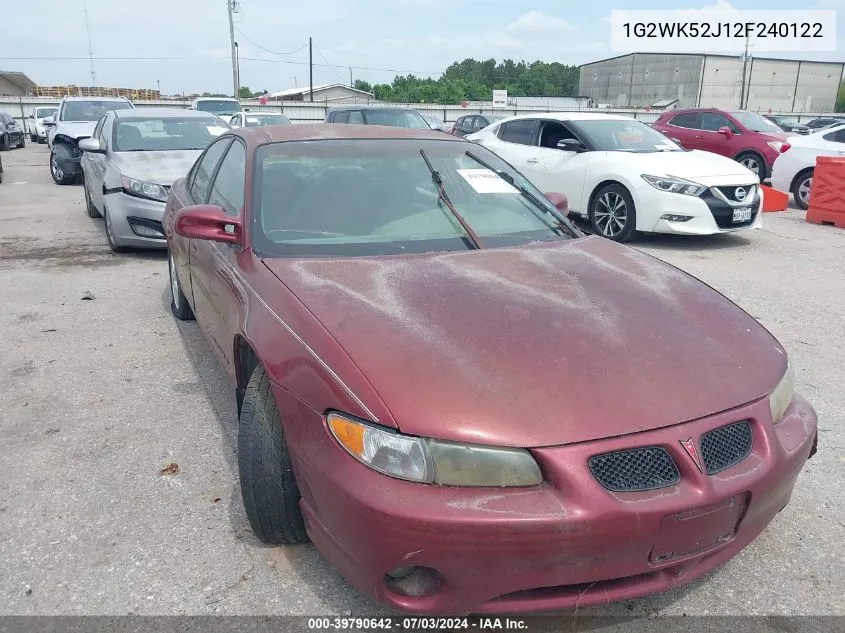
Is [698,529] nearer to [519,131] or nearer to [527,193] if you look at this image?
[527,193]

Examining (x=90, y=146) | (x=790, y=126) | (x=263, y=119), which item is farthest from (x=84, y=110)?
(x=790, y=126)

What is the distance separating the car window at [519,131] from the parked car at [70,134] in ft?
24.5

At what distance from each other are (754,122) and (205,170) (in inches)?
501

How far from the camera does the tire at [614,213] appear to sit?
A: 7.95 m

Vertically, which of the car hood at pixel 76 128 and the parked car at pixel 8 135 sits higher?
the car hood at pixel 76 128

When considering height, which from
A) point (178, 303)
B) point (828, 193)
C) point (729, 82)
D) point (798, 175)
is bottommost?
point (178, 303)

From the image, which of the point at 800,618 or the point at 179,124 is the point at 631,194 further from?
the point at 800,618

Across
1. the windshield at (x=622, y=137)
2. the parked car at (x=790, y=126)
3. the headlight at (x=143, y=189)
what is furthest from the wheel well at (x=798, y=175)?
the headlight at (x=143, y=189)

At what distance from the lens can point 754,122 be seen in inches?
538

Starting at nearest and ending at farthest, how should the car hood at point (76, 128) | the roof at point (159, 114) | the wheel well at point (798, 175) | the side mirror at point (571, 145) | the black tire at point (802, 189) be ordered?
1. the roof at point (159, 114)
2. the side mirror at point (571, 145)
3. the wheel well at point (798, 175)
4. the black tire at point (802, 189)
5. the car hood at point (76, 128)

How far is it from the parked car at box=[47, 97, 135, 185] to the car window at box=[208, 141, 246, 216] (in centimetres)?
1029

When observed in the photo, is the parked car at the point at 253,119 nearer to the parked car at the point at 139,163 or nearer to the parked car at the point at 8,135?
the parked car at the point at 139,163

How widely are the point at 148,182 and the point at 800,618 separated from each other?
21.9 feet

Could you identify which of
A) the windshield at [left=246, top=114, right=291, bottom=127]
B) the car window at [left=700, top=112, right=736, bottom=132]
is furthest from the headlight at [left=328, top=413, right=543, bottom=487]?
the windshield at [left=246, top=114, right=291, bottom=127]
